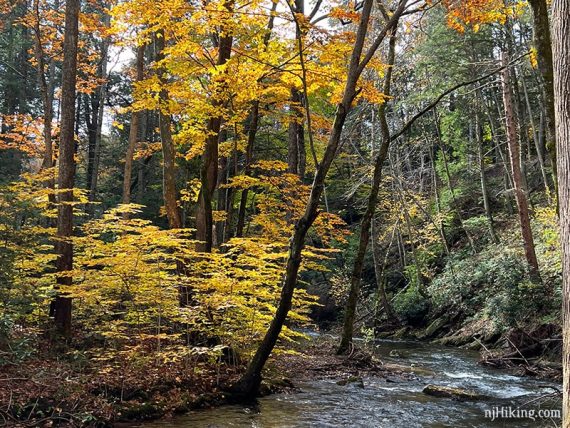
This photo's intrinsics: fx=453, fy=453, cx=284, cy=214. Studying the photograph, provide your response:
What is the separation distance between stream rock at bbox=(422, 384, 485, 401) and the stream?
0.13m

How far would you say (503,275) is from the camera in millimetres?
14266

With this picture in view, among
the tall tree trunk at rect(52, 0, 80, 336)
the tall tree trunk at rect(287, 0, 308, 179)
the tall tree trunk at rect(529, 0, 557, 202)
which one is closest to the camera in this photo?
the tall tree trunk at rect(529, 0, 557, 202)

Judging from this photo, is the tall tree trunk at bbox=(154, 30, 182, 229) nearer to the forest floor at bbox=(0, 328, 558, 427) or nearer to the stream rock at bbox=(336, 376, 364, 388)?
the forest floor at bbox=(0, 328, 558, 427)

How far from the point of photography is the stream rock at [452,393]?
26.8ft

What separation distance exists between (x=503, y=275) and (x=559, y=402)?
285 inches

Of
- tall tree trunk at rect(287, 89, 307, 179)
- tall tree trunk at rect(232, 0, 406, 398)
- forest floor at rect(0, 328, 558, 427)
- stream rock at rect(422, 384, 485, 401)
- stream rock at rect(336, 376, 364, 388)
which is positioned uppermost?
tall tree trunk at rect(287, 89, 307, 179)

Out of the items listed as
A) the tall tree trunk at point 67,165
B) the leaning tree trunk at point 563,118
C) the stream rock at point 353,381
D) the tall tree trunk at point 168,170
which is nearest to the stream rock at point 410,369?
the stream rock at point 353,381

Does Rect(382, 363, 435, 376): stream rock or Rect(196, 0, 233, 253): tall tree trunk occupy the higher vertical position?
Rect(196, 0, 233, 253): tall tree trunk

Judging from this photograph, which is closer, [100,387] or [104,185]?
[100,387]

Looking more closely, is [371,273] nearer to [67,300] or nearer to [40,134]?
[40,134]

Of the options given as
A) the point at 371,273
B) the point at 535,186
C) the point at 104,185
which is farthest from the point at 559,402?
the point at 104,185

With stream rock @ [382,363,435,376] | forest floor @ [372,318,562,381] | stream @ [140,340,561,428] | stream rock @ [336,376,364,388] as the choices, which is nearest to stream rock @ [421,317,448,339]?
forest floor @ [372,318,562,381]

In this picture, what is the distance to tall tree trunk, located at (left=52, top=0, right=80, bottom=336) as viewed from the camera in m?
8.66

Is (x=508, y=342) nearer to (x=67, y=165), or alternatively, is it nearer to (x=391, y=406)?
(x=391, y=406)
